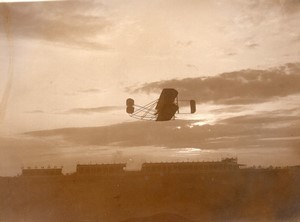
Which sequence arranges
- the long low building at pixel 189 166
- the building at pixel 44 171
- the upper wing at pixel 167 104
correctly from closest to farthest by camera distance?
the upper wing at pixel 167 104
the long low building at pixel 189 166
the building at pixel 44 171

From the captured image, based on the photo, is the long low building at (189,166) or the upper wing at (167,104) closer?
the upper wing at (167,104)

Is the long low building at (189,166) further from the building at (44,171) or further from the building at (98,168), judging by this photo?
the building at (44,171)

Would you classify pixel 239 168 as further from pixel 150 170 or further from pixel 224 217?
pixel 150 170

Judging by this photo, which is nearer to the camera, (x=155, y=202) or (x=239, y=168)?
(x=155, y=202)

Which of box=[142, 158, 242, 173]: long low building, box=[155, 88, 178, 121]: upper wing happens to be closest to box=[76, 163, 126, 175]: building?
box=[142, 158, 242, 173]: long low building

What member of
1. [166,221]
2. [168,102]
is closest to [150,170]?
[166,221]

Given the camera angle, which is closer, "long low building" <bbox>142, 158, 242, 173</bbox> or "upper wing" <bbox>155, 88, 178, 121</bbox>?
"upper wing" <bbox>155, 88, 178, 121</bbox>

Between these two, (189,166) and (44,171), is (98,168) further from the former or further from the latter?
(189,166)

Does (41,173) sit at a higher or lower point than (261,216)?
higher

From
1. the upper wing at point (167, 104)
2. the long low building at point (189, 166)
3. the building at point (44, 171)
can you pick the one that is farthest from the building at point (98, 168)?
the upper wing at point (167, 104)

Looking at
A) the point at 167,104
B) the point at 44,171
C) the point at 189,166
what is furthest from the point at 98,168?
the point at 167,104

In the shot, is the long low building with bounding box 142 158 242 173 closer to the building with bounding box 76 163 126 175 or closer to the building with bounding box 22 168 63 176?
the building with bounding box 76 163 126 175
